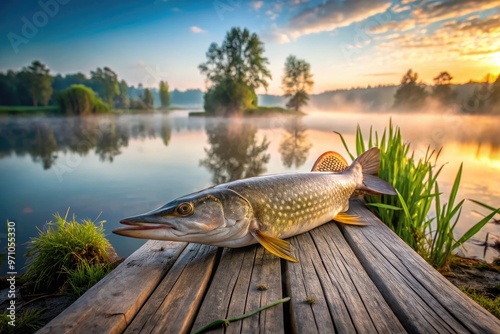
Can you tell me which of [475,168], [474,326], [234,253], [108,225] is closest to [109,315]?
[234,253]

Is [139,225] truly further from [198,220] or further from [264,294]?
[264,294]

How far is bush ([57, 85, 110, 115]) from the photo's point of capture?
51688mm

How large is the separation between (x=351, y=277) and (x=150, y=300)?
1.67 meters

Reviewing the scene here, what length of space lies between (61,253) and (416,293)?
15.2 ft

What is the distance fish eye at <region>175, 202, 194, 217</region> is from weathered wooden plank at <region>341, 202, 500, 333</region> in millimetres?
1739

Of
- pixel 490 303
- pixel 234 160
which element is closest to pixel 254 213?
pixel 490 303

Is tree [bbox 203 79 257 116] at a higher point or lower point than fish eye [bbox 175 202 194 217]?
higher

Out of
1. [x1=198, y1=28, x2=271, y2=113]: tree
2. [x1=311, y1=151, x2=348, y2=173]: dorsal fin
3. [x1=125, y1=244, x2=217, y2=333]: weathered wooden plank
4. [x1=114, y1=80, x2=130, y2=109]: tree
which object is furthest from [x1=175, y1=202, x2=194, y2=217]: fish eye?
[x1=114, y1=80, x2=130, y2=109]: tree

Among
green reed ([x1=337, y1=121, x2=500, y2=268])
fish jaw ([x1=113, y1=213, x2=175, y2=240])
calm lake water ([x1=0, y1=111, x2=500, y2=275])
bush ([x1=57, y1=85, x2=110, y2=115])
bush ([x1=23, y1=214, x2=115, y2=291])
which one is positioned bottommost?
calm lake water ([x1=0, y1=111, x2=500, y2=275])

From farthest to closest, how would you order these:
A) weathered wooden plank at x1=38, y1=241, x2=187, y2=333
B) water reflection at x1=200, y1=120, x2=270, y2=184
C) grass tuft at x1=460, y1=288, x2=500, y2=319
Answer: water reflection at x1=200, y1=120, x2=270, y2=184
grass tuft at x1=460, y1=288, x2=500, y2=319
weathered wooden plank at x1=38, y1=241, x2=187, y2=333

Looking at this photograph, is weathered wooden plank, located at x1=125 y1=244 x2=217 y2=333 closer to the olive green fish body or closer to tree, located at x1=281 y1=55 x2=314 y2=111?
the olive green fish body

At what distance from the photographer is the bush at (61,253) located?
12.6ft

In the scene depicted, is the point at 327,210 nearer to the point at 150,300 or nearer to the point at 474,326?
the point at 474,326

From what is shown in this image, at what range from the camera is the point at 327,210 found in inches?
141
